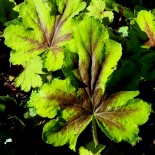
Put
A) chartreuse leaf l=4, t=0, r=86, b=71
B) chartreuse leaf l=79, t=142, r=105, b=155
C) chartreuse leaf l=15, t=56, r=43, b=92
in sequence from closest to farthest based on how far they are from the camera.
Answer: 1. chartreuse leaf l=79, t=142, r=105, b=155
2. chartreuse leaf l=4, t=0, r=86, b=71
3. chartreuse leaf l=15, t=56, r=43, b=92

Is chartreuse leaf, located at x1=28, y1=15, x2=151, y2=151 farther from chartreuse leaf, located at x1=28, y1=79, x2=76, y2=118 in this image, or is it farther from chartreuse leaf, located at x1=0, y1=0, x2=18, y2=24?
chartreuse leaf, located at x1=0, y1=0, x2=18, y2=24

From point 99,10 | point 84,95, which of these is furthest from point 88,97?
point 99,10

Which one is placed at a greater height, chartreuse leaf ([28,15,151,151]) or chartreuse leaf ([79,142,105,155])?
chartreuse leaf ([28,15,151,151])

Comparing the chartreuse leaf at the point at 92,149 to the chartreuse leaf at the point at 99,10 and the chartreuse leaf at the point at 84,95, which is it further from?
the chartreuse leaf at the point at 99,10

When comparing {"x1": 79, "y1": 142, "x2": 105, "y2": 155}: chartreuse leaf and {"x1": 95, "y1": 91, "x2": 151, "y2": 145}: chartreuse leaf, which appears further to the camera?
{"x1": 79, "y1": 142, "x2": 105, "y2": 155}: chartreuse leaf

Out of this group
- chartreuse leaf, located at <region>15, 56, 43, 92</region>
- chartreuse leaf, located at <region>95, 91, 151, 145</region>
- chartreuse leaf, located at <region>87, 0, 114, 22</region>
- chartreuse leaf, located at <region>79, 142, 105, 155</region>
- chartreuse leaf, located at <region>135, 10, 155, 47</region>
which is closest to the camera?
chartreuse leaf, located at <region>95, 91, 151, 145</region>

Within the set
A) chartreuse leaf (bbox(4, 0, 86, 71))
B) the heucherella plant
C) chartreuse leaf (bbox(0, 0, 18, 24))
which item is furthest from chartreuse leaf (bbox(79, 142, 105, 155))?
chartreuse leaf (bbox(0, 0, 18, 24))

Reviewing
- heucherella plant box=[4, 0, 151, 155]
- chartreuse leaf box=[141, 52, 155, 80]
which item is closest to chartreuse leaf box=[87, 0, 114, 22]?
chartreuse leaf box=[141, 52, 155, 80]

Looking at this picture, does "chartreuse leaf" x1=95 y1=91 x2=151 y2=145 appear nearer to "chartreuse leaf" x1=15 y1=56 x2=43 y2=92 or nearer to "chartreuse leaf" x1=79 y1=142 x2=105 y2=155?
"chartreuse leaf" x1=79 y1=142 x2=105 y2=155

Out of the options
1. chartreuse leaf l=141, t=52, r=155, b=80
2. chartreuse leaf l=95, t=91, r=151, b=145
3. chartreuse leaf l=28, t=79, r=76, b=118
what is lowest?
chartreuse leaf l=141, t=52, r=155, b=80
